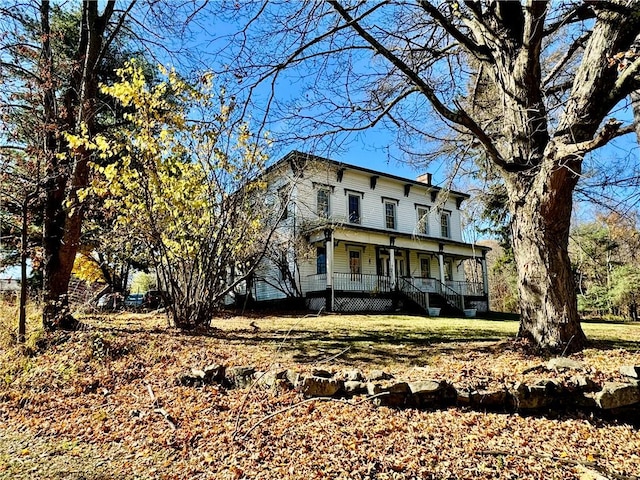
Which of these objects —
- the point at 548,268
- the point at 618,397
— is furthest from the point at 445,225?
the point at 618,397

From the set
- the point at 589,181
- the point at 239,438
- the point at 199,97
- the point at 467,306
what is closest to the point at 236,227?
the point at 199,97

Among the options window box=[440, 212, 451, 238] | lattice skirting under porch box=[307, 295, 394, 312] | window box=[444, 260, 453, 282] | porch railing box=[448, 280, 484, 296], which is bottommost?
lattice skirting under porch box=[307, 295, 394, 312]

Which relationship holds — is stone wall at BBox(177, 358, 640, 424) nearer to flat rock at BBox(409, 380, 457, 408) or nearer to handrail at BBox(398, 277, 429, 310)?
flat rock at BBox(409, 380, 457, 408)

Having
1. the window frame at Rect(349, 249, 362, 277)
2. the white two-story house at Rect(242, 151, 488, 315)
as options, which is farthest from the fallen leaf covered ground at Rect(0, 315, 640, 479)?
the window frame at Rect(349, 249, 362, 277)

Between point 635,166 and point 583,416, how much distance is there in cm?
370

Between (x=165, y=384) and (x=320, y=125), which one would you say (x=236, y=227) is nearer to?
(x=320, y=125)

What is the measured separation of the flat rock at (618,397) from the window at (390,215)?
18.0 m

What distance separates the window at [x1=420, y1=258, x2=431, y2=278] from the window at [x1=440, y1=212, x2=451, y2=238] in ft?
6.94

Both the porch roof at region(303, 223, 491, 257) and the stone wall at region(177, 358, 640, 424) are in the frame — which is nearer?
the stone wall at region(177, 358, 640, 424)

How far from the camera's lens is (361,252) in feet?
68.6

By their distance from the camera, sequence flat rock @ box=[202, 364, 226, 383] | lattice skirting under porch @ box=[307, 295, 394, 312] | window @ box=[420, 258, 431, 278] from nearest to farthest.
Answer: flat rock @ box=[202, 364, 226, 383] < lattice skirting under porch @ box=[307, 295, 394, 312] < window @ box=[420, 258, 431, 278]

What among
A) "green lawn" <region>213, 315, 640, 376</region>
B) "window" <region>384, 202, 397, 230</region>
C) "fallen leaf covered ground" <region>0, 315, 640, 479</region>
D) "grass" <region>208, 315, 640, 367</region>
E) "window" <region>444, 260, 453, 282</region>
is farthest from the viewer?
"window" <region>444, 260, 453, 282</region>

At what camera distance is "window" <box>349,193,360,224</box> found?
2059cm

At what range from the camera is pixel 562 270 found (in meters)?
5.92
